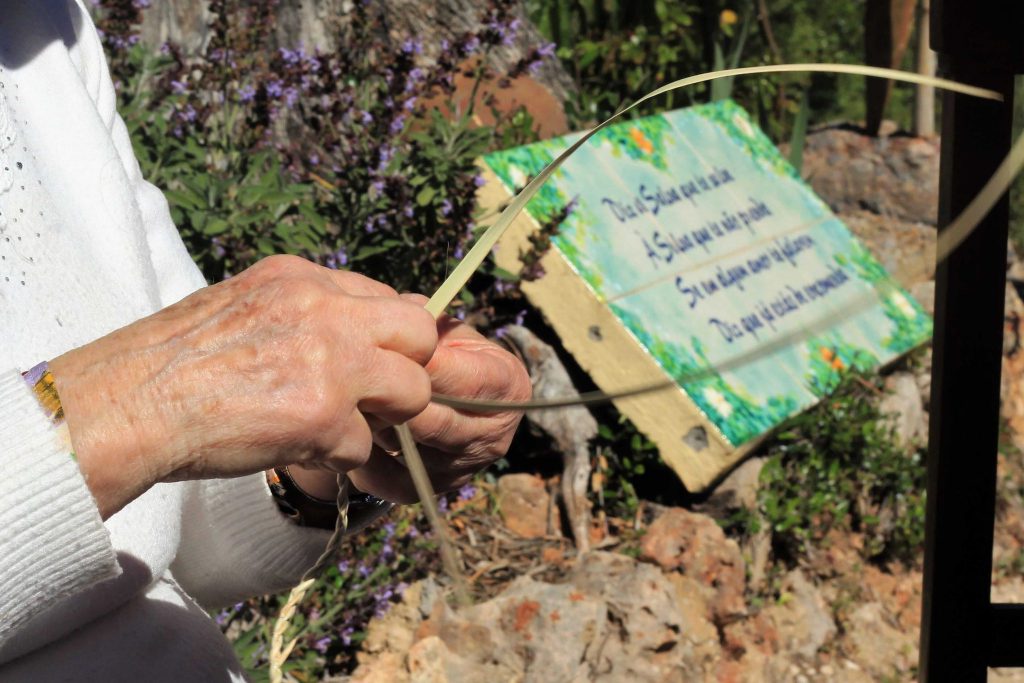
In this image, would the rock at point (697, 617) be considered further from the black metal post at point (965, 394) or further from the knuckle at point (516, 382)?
the knuckle at point (516, 382)

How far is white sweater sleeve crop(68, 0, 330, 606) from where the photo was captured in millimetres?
1354

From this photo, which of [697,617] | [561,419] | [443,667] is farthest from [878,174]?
[443,667]

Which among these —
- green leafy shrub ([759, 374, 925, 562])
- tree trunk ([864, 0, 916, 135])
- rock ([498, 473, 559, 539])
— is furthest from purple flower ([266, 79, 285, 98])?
tree trunk ([864, 0, 916, 135])

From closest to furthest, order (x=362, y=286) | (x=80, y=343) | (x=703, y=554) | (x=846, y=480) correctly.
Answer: (x=362, y=286) → (x=80, y=343) → (x=703, y=554) → (x=846, y=480)

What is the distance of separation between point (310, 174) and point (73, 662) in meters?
1.72

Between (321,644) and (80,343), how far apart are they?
122cm

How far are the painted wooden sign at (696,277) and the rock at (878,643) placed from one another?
518 millimetres

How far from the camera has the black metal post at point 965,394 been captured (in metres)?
1.11

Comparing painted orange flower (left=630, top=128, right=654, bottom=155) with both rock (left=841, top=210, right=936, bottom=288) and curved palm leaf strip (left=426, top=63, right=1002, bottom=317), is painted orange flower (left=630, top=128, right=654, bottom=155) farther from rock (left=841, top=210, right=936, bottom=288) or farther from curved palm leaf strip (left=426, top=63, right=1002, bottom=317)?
curved palm leaf strip (left=426, top=63, right=1002, bottom=317)

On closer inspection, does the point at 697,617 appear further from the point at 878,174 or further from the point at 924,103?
the point at 924,103

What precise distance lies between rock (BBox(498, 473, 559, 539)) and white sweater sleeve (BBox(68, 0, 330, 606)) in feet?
4.94

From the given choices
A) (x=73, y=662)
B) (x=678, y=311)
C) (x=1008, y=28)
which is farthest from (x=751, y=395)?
(x=73, y=662)

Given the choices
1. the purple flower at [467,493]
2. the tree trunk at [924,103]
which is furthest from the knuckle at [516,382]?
the tree trunk at [924,103]

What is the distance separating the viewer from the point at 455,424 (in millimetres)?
1033
